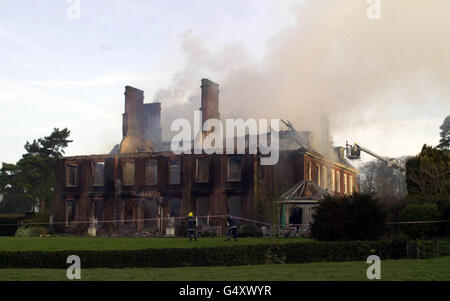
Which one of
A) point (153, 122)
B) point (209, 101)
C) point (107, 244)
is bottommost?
point (107, 244)

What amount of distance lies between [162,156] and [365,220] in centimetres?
2536

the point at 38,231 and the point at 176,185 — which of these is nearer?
the point at 38,231

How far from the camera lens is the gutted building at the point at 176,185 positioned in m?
43.2

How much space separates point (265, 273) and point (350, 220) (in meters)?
8.83

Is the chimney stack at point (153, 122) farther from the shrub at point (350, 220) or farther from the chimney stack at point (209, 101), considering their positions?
the shrub at point (350, 220)

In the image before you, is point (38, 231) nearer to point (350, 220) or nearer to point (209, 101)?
point (209, 101)

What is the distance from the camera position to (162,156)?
4647 centimetres

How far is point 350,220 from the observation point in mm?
24016

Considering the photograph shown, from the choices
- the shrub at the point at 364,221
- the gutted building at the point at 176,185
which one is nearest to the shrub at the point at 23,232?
the gutted building at the point at 176,185

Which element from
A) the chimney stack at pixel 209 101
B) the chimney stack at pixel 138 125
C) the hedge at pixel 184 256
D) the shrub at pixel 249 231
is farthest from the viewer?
the chimney stack at pixel 138 125

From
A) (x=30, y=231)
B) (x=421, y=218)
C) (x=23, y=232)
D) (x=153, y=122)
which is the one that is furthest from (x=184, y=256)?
(x=153, y=122)

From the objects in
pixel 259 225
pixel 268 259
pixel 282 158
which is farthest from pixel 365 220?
pixel 282 158

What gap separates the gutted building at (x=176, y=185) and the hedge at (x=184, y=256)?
1825 cm
